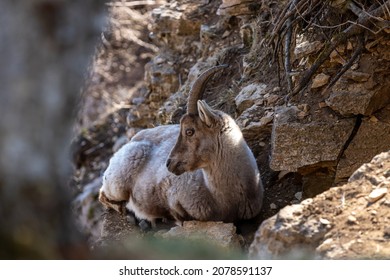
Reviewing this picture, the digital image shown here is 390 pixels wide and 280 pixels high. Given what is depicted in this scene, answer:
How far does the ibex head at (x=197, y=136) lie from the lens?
8047mm

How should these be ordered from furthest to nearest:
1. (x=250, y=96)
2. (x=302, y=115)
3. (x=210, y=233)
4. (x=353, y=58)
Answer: (x=250, y=96), (x=302, y=115), (x=353, y=58), (x=210, y=233)

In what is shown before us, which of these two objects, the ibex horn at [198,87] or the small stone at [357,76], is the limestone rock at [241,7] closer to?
the small stone at [357,76]

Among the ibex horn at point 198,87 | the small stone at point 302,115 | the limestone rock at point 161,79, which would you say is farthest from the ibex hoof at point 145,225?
the limestone rock at point 161,79

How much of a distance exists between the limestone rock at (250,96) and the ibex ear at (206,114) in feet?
5.47

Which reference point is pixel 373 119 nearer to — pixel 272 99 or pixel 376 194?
pixel 272 99

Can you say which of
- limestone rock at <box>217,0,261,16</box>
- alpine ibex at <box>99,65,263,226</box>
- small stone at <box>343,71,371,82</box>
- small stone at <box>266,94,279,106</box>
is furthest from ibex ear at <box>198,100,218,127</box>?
limestone rock at <box>217,0,261,16</box>

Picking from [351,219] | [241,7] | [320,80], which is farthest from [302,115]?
[241,7]

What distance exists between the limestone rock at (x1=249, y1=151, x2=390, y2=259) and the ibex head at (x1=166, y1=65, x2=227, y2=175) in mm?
2392

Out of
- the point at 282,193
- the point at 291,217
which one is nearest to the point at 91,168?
the point at 282,193

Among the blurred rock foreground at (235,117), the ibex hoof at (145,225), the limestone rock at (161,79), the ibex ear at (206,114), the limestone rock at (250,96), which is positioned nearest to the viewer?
the blurred rock foreground at (235,117)

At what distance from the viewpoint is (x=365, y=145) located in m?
8.39

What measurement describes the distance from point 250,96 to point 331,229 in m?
4.55
